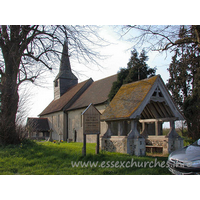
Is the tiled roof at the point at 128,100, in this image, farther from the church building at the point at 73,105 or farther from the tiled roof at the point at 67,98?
the tiled roof at the point at 67,98

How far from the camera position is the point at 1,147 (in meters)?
10.5

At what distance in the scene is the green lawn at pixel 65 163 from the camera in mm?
7629

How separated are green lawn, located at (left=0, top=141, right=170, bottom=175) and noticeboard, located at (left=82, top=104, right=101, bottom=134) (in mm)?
1198

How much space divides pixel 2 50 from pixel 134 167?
9360mm

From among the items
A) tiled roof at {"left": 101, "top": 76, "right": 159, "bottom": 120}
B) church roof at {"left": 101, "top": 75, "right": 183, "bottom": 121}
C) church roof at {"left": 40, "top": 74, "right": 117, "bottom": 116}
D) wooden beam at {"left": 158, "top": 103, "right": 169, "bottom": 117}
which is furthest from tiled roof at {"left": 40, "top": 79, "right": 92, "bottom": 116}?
wooden beam at {"left": 158, "top": 103, "right": 169, "bottom": 117}

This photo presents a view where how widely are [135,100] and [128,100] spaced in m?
0.57

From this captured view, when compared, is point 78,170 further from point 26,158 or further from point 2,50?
point 2,50

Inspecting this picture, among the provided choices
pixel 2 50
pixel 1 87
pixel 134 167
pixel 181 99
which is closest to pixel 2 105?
pixel 1 87

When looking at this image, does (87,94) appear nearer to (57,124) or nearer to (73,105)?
(73,105)

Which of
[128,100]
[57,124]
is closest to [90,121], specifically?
[128,100]

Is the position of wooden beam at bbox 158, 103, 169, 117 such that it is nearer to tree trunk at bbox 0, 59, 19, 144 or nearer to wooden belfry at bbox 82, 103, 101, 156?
wooden belfry at bbox 82, 103, 101, 156

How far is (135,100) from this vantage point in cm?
1071

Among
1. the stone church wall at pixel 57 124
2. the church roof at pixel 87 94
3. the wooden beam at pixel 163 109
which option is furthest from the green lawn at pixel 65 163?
the stone church wall at pixel 57 124

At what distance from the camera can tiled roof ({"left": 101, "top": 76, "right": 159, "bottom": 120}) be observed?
1037 centimetres
